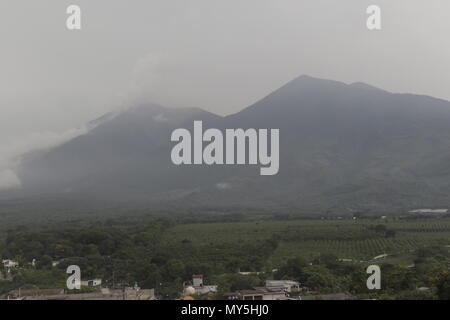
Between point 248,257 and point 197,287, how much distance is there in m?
4.61

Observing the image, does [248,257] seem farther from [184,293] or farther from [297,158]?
[297,158]

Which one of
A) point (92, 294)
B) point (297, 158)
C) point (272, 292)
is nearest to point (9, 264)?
point (92, 294)

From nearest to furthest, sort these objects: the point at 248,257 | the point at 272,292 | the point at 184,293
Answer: the point at 272,292, the point at 184,293, the point at 248,257

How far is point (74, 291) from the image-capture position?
1218 cm

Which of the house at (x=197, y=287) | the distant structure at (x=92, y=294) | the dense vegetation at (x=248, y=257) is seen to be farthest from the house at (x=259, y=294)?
the distant structure at (x=92, y=294)

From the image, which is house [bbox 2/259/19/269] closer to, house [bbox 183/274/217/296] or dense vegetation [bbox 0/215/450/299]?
dense vegetation [bbox 0/215/450/299]

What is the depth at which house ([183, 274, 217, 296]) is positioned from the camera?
38.5 ft

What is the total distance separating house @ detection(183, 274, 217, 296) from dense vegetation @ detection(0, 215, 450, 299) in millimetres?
268

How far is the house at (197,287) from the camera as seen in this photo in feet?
38.5

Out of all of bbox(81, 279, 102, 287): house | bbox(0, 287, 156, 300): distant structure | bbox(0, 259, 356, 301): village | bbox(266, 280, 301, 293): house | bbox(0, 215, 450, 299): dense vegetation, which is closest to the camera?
bbox(0, 259, 356, 301): village

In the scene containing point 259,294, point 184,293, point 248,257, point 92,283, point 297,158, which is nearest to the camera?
point 259,294

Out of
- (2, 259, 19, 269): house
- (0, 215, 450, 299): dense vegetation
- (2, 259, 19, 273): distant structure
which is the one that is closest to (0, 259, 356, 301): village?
(0, 215, 450, 299): dense vegetation

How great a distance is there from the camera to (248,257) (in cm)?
1691

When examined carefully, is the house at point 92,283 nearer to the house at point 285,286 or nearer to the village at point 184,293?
the village at point 184,293
